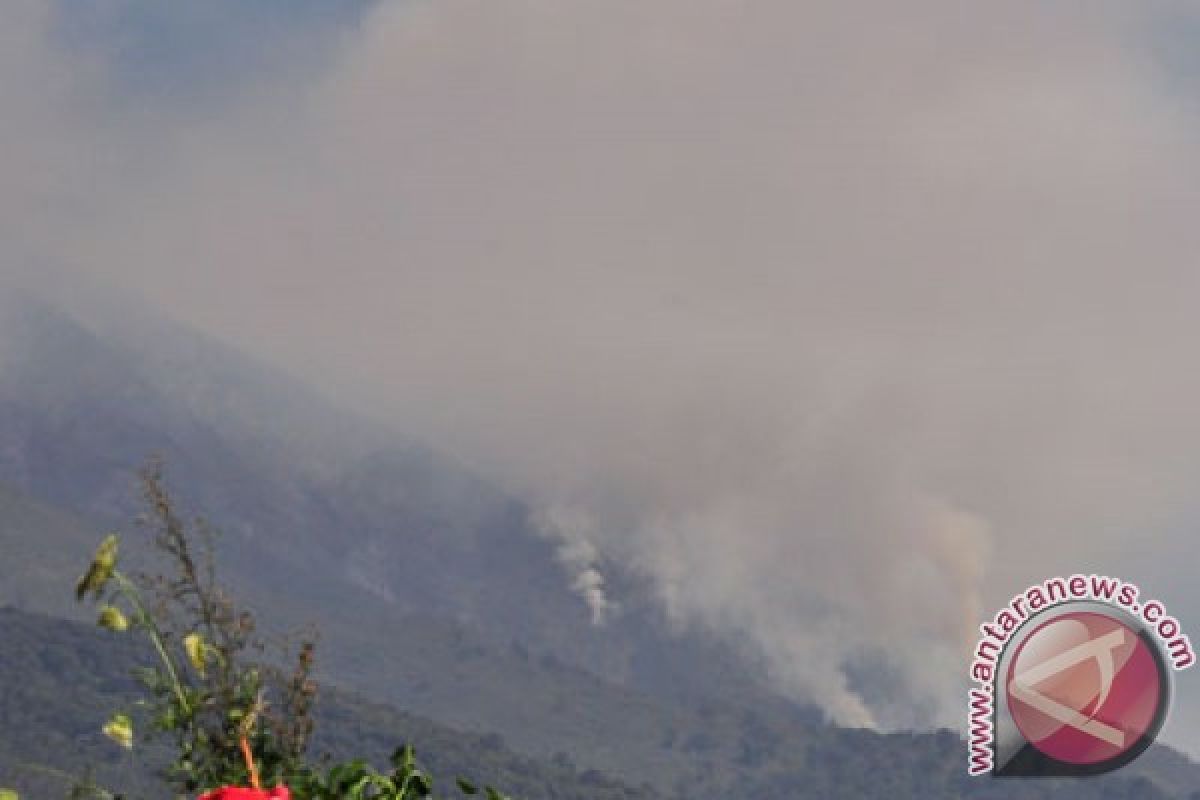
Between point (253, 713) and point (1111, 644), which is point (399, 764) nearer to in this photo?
point (253, 713)

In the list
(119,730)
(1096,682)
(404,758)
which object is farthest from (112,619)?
(1096,682)

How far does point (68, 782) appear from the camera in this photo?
42.2ft

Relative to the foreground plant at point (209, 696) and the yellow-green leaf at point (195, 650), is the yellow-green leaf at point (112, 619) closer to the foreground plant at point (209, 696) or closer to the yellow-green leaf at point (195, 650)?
Result: the foreground plant at point (209, 696)

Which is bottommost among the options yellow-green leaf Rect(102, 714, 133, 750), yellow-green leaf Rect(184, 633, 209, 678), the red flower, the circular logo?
the red flower

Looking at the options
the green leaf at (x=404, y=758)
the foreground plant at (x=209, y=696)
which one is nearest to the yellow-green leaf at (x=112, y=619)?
the foreground plant at (x=209, y=696)

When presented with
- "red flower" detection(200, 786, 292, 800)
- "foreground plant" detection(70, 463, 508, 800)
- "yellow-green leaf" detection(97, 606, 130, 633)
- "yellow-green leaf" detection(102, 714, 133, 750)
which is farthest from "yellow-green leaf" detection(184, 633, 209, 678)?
"red flower" detection(200, 786, 292, 800)

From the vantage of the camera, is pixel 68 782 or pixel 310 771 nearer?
pixel 310 771

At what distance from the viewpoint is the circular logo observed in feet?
92.7

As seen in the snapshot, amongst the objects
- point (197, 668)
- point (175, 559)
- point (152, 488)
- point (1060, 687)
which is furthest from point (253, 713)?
point (1060, 687)

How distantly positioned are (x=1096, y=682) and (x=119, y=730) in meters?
21.7

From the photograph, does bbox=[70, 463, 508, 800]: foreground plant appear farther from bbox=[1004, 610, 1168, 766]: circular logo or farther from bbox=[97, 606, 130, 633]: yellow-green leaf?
bbox=[1004, 610, 1168, 766]: circular logo

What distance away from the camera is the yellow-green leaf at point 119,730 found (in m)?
9.77

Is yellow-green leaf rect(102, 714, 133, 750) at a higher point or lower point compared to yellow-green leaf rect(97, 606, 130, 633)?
lower

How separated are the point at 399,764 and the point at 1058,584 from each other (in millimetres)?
18976
